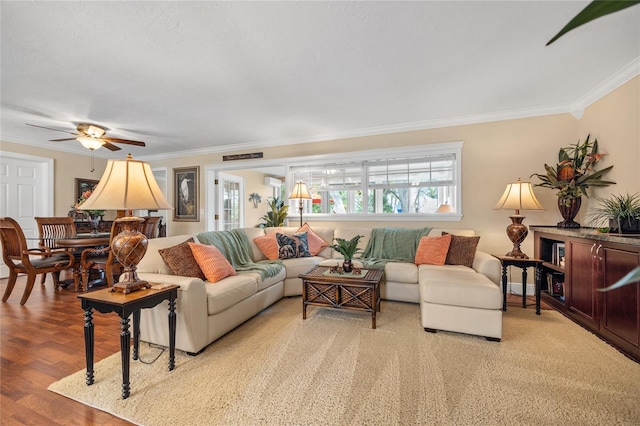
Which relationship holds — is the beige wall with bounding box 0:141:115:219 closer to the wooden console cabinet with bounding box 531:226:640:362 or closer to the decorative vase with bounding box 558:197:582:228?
the wooden console cabinet with bounding box 531:226:640:362

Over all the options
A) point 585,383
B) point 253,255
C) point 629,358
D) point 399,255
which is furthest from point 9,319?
point 629,358

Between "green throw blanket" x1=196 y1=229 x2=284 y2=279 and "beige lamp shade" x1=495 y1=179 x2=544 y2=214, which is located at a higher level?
"beige lamp shade" x1=495 y1=179 x2=544 y2=214

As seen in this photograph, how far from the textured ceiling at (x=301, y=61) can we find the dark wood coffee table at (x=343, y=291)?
6.33ft

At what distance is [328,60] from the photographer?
249 cm

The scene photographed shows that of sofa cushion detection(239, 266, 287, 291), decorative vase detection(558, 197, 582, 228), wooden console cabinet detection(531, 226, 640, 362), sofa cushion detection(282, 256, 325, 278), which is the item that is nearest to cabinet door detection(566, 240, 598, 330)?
wooden console cabinet detection(531, 226, 640, 362)

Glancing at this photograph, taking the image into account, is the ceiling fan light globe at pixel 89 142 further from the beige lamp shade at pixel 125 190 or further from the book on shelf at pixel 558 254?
the book on shelf at pixel 558 254

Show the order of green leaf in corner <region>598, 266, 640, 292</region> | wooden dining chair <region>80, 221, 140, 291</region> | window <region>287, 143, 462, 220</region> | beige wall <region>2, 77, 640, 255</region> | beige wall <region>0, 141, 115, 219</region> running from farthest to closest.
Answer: beige wall <region>0, 141, 115, 219</region> → window <region>287, 143, 462, 220</region> → wooden dining chair <region>80, 221, 140, 291</region> → beige wall <region>2, 77, 640, 255</region> → green leaf in corner <region>598, 266, 640, 292</region>

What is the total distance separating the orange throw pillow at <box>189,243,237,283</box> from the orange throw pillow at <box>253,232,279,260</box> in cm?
110

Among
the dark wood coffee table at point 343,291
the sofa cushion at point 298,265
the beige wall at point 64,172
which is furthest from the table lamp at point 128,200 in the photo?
the beige wall at point 64,172

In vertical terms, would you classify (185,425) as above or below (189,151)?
below

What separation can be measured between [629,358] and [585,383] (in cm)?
62

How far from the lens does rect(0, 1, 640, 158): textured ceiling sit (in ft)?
6.40

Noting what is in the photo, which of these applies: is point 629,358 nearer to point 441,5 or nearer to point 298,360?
point 298,360

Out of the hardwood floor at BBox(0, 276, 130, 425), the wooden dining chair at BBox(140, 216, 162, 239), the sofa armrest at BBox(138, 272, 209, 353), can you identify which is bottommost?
the hardwood floor at BBox(0, 276, 130, 425)
